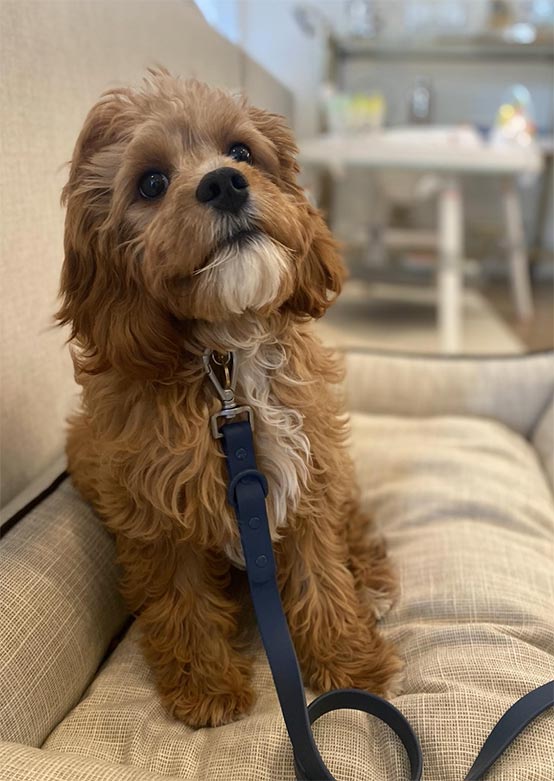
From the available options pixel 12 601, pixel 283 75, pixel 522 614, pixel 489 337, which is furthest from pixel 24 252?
pixel 489 337

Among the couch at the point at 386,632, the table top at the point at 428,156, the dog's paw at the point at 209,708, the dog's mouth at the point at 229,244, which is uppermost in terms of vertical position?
the table top at the point at 428,156

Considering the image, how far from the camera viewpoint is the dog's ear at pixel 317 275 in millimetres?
1021

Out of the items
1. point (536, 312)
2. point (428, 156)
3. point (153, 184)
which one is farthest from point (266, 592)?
point (536, 312)

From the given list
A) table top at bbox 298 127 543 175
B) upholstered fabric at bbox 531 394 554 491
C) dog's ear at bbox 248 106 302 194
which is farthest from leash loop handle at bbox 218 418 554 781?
table top at bbox 298 127 543 175

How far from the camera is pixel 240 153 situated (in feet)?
3.27

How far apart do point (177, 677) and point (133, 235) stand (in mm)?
698

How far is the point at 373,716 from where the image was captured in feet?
3.60

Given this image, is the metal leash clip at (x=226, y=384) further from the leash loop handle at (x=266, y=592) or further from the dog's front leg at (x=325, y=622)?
the dog's front leg at (x=325, y=622)

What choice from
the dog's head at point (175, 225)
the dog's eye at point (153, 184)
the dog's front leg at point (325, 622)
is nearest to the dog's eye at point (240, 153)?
the dog's head at point (175, 225)

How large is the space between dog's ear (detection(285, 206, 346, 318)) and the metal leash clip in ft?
0.39

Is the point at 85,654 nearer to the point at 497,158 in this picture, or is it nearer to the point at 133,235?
the point at 133,235

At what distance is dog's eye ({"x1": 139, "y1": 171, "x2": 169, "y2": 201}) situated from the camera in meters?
0.95

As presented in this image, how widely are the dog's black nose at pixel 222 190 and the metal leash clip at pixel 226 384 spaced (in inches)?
9.2

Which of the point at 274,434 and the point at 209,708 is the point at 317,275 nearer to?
the point at 274,434
